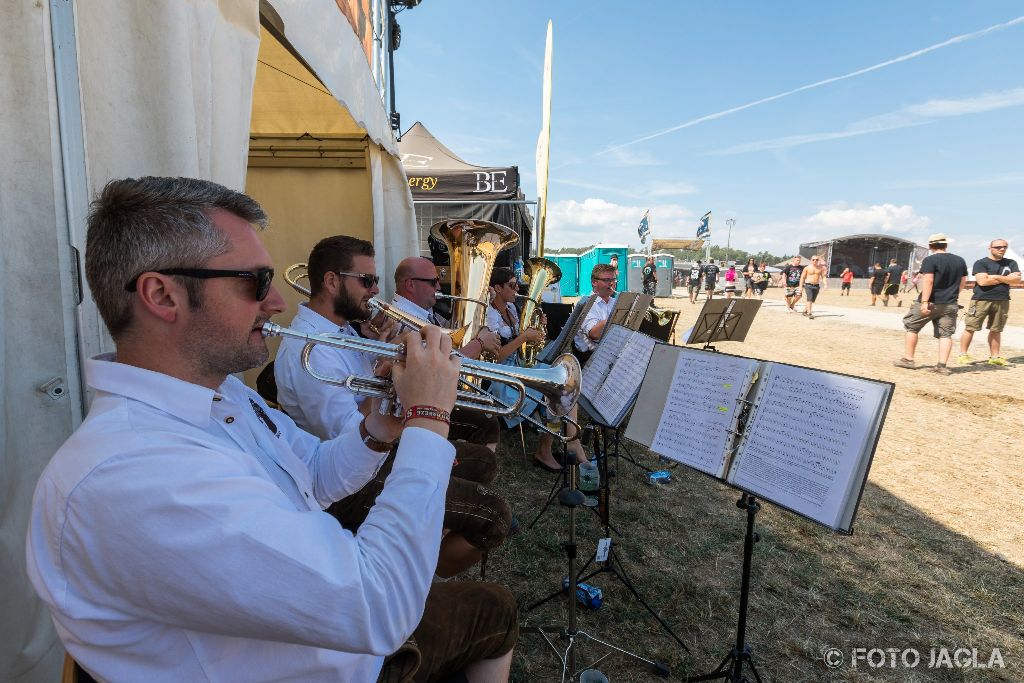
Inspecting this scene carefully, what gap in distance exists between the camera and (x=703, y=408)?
206 centimetres

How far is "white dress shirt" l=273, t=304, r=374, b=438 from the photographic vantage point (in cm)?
222

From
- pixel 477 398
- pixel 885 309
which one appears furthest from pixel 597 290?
pixel 885 309

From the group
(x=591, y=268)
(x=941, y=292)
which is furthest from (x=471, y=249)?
(x=591, y=268)

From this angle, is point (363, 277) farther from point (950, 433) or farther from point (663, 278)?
point (663, 278)

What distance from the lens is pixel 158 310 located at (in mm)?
1044

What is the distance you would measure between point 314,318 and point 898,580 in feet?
11.7

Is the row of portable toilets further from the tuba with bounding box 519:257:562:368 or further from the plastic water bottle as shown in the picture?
the plastic water bottle

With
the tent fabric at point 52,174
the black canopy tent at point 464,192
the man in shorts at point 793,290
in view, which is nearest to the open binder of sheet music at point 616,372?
the tent fabric at point 52,174

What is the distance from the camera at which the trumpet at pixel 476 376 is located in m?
1.44

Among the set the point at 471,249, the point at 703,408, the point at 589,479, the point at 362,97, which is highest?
the point at 362,97

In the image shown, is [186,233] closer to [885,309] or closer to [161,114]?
[161,114]

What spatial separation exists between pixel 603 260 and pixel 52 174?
20.8 meters

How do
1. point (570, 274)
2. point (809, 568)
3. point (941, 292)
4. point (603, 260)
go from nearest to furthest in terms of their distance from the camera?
point (809, 568) < point (941, 292) < point (603, 260) < point (570, 274)

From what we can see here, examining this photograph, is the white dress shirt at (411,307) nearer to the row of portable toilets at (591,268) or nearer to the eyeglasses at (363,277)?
the eyeglasses at (363,277)
